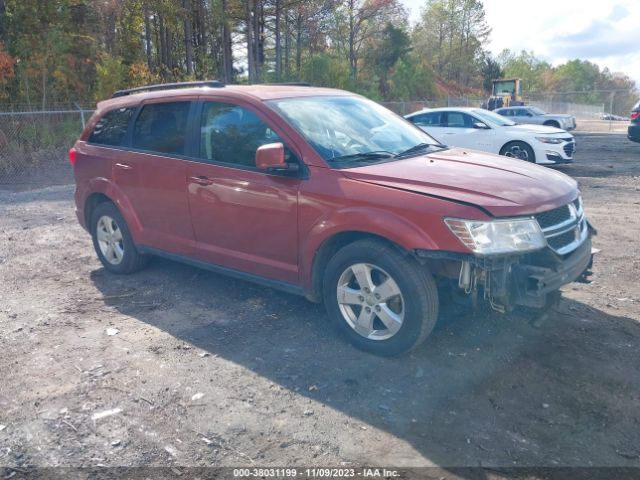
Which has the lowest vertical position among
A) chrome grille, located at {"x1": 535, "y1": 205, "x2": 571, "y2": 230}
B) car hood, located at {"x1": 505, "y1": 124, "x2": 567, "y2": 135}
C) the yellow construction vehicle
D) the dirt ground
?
the dirt ground

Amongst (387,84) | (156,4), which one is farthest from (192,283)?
(387,84)

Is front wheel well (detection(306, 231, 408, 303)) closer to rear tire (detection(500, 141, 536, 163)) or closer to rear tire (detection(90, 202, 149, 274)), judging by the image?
rear tire (detection(90, 202, 149, 274))

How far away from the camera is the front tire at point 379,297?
3822 millimetres

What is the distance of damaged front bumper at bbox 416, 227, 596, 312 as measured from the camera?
3.63 metres

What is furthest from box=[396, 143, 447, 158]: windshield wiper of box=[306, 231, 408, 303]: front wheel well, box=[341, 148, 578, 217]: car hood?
box=[306, 231, 408, 303]: front wheel well

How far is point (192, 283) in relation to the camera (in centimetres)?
579

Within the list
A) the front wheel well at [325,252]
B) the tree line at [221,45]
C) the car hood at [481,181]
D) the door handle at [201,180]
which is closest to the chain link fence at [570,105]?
the tree line at [221,45]

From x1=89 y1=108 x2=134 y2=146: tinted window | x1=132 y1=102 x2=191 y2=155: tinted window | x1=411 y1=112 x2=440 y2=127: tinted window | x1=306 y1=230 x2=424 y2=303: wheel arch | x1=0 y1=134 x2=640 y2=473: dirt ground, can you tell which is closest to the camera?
x1=0 y1=134 x2=640 y2=473: dirt ground

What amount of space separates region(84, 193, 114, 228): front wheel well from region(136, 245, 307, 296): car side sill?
761mm

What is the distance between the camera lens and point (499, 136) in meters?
12.9

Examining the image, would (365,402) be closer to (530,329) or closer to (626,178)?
Result: (530,329)

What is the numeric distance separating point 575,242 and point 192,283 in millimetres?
3549

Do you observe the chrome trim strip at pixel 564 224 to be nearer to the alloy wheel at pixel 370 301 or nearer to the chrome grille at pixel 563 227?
the chrome grille at pixel 563 227

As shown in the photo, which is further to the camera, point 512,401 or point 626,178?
point 626,178
